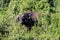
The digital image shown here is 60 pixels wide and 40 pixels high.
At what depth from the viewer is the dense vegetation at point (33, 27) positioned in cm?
828

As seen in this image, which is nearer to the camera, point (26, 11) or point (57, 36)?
point (57, 36)

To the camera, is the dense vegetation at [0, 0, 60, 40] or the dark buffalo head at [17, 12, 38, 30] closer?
the dense vegetation at [0, 0, 60, 40]

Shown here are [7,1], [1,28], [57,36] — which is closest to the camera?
[57,36]

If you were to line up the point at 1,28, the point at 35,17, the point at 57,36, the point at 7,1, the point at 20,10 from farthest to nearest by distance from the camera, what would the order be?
the point at 7,1 → the point at 20,10 → the point at 35,17 → the point at 1,28 → the point at 57,36

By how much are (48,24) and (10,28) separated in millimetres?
1215

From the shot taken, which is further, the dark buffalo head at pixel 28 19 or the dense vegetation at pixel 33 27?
the dark buffalo head at pixel 28 19

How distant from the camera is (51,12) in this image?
9.72 m

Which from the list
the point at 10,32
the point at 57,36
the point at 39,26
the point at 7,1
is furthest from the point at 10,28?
the point at 7,1

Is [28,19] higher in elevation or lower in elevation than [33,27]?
higher

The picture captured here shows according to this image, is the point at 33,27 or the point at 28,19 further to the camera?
the point at 28,19

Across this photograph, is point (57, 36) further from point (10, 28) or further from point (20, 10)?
point (20, 10)

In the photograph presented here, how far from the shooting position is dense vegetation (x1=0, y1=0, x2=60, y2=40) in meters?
8.28

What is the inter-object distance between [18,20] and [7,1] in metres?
1.86

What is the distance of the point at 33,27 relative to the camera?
8.80 m
